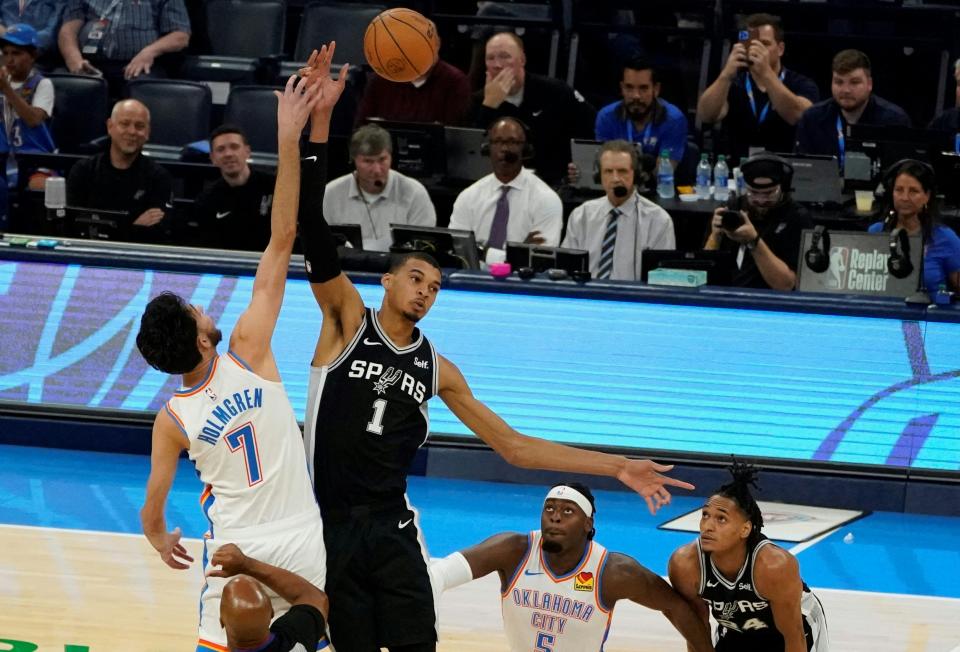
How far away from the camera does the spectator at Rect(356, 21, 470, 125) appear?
472 inches

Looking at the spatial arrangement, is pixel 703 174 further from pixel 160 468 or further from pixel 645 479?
pixel 160 468

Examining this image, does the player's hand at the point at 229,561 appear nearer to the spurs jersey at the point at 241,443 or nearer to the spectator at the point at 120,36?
the spurs jersey at the point at 241,443

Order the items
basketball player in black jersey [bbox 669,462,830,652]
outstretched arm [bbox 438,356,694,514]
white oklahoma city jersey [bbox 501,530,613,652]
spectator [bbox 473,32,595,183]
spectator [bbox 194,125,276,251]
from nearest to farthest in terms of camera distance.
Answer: outstretched arm [bbox 438,356,694,514]
basketball player in black jersey [bbox 669,462,830,652]
white oklahoma city jersey [bbox 501,530,613,652]
spectator [bbox 194,125,276,251]
spectator [bbox 473,32,595,183]

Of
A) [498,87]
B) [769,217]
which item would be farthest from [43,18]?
[769,217]

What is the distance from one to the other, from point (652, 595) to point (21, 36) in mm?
8397

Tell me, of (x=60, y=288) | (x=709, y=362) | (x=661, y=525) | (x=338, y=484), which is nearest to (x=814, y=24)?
(x=709, y=362)

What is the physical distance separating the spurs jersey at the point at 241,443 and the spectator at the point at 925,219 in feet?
17.1

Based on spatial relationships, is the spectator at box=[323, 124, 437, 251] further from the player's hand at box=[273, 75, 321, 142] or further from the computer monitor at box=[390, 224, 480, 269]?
the player's hand at box=[273, 75, 321, 142]

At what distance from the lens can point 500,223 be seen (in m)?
10.5

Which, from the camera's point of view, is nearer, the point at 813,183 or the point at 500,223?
the point at 500,223

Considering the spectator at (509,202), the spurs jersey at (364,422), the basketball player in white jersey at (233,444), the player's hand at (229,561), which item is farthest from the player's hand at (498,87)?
the player's hand at (229,561)

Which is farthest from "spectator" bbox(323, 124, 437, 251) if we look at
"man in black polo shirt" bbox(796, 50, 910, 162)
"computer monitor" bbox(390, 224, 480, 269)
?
"man in black polo shirt" bbox(796, 50, 910, 162)

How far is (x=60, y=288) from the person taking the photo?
972 cm

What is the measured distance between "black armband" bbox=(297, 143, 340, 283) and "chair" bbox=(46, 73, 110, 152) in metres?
7.78
